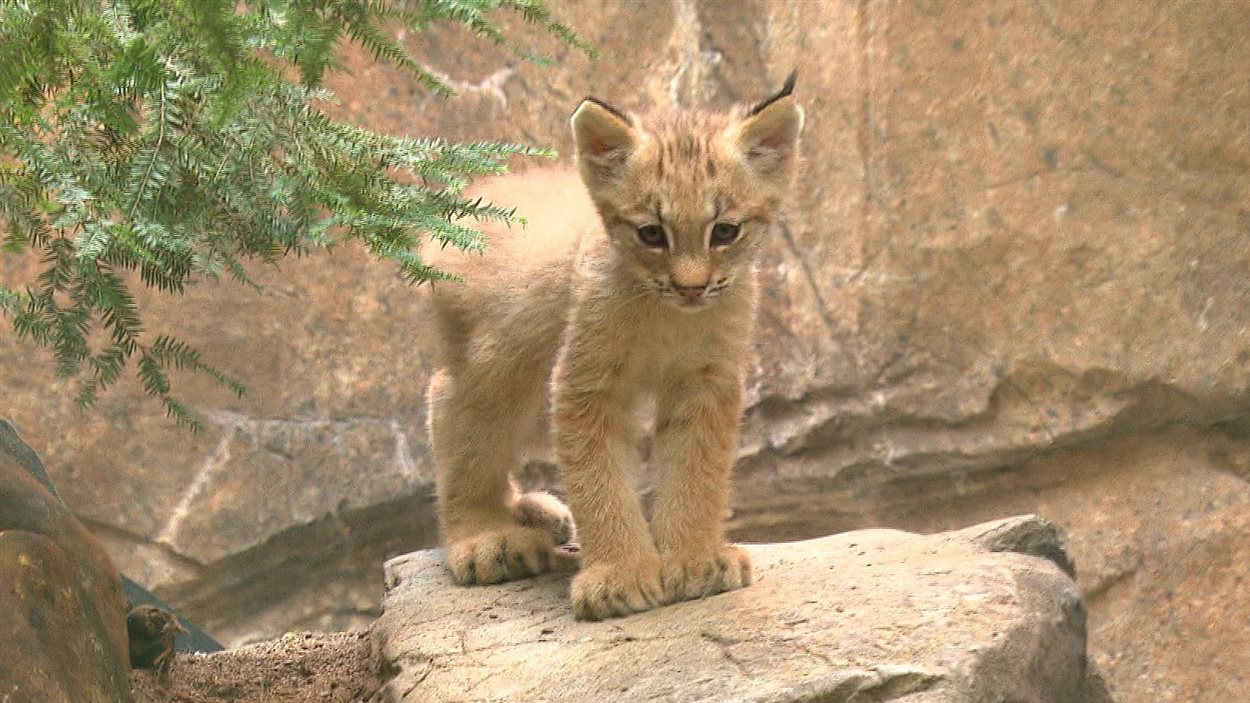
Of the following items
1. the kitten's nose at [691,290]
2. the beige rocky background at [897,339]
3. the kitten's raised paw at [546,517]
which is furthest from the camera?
the beige rocky background at [897,339]

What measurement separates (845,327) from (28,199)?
12.3ft

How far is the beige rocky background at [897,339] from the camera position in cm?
575

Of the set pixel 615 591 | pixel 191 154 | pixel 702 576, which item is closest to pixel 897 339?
pixel 702 576

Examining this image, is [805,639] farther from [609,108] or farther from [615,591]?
[609,108]

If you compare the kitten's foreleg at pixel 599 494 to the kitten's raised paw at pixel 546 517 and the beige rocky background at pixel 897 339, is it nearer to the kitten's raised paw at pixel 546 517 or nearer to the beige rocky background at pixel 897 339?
the kitten's raised paw at pixel 546 517

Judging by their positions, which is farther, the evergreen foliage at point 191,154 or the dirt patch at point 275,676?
the dirt patch at point 275,676

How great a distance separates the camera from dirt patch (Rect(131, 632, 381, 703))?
4223 millimetres

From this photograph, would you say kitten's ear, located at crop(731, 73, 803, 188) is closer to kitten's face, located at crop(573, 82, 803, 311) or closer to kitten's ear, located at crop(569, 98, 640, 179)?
kitten's face, located at crop(573, 82, 803, 311)

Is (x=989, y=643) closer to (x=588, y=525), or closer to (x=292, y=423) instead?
(x=588, y=525)

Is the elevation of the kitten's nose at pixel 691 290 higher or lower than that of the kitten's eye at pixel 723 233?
lower

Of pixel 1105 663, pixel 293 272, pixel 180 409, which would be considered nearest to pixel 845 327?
pixel 1105 663

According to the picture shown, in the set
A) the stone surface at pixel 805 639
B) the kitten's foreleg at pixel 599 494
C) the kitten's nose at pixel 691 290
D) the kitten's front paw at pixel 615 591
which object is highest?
the kitten's nose at pixel 691 290

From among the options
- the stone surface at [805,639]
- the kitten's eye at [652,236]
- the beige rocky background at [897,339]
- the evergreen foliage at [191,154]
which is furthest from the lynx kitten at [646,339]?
the beige rocky background at [897,339]

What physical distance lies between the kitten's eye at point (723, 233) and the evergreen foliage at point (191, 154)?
63cm
